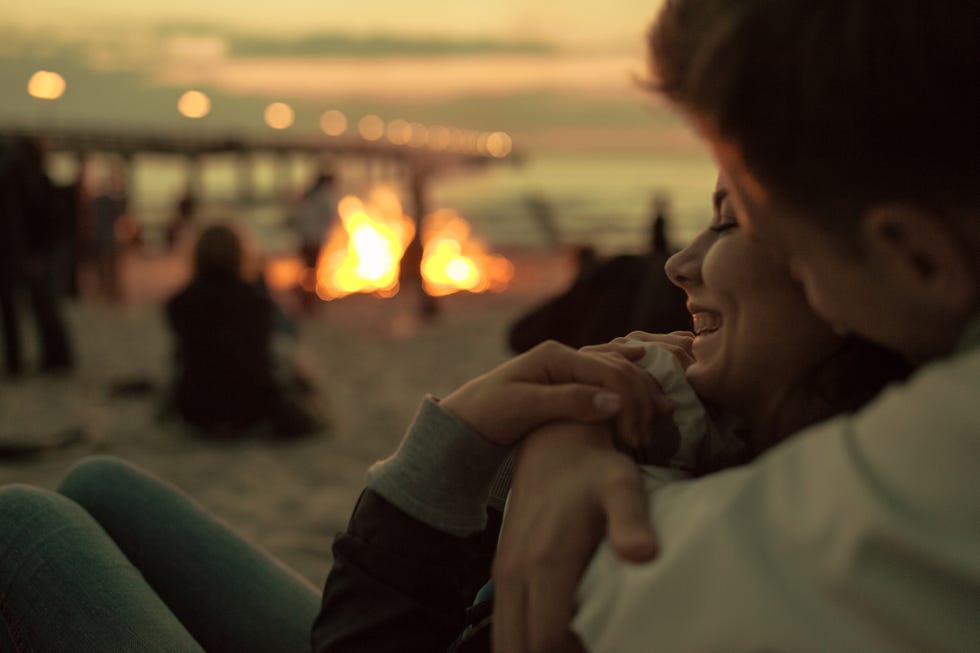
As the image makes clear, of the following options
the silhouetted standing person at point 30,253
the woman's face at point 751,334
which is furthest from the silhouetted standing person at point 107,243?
the woman's face at point 751,334

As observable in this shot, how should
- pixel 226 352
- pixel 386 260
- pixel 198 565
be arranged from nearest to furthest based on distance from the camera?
pixel 198 565 < pixel 226 352 < pixel 386 260

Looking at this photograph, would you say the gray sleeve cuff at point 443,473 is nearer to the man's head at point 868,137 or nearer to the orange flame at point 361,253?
the man's head at point 868,137

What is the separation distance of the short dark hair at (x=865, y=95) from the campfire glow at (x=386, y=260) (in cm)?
1059

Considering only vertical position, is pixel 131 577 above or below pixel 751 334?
below

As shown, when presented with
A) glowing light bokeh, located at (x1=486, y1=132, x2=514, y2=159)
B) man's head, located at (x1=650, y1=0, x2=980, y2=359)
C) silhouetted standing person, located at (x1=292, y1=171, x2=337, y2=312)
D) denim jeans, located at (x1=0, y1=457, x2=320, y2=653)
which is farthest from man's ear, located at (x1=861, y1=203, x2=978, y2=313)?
glowing light bokeh, located at (x1=486, y1=132, x2=514, y2=159)

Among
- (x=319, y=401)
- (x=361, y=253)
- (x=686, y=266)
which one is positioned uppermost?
(x=686, y=266)

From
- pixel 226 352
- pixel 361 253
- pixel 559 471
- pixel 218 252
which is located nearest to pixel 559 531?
pixel 559 471

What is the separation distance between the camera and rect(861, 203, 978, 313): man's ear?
788 mm

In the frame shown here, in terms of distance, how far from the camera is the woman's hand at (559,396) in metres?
1.14

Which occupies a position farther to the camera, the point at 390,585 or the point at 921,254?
the point at 390,585

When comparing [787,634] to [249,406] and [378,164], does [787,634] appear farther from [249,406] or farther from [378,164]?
[378,164]

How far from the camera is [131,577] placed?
1.57 meters

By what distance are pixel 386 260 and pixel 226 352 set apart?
9.79 m

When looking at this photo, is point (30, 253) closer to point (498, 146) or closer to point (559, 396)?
point (559, 396)
